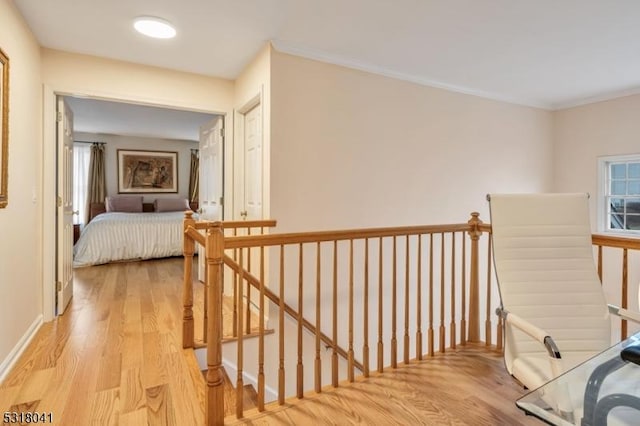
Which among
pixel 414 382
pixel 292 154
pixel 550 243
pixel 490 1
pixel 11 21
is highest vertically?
pixel 490 1

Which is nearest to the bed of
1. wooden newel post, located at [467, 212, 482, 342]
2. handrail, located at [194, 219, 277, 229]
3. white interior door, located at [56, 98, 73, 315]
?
white interior door, located at [56, 98, 73, 315]

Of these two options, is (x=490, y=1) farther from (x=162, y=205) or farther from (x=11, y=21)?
(x=162, y=205)

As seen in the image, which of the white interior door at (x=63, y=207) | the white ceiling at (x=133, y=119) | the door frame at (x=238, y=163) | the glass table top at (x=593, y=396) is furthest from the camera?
the white ceiling at (x=133, y=119)

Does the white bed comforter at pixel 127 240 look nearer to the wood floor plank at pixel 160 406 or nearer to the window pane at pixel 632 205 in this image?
the wood floor plank at pixel 160 406

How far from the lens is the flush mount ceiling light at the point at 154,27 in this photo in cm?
240

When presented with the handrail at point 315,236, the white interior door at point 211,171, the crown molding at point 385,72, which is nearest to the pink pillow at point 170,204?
the white interior door at point 211,171

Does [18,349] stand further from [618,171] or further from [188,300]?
[618,171]

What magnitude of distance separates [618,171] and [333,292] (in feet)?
14.5

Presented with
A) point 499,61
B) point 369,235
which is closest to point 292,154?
point 369,235

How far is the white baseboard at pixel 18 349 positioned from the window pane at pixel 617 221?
20.1ft

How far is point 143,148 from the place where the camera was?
7691 millimetres

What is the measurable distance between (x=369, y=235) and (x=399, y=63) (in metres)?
1.95

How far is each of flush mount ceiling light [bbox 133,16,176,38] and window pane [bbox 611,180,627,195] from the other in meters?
5.24

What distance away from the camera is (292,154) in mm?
2842
